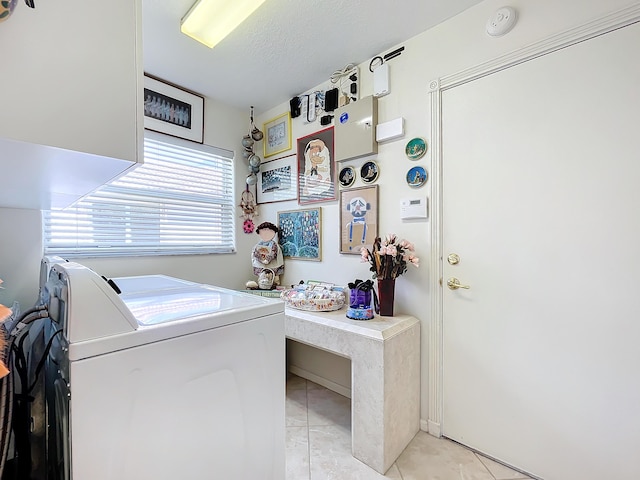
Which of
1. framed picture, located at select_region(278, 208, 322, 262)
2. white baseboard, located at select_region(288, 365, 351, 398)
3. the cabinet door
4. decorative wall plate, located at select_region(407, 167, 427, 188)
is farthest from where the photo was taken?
framed picture, located at select_region(278, 208, 322, 262)

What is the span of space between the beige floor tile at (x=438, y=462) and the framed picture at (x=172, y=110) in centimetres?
271

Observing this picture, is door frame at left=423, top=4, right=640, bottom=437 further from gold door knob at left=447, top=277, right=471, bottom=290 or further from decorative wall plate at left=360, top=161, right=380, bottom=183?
decorative wall plate at left=360, top=161, right=380, bottom=183

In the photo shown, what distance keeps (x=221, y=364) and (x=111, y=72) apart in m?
0.74

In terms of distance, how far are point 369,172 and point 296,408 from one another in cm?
179

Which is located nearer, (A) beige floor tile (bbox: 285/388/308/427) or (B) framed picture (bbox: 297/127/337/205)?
(A) beige floor tile (bbox: 285/388/308/427)

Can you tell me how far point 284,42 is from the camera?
1774mm

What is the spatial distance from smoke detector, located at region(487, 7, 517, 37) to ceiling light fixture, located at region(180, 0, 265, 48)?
3.87 feet

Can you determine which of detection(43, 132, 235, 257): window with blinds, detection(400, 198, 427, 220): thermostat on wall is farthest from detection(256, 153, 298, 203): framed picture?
detection(400, 198, 427, 220): thermostat on wall

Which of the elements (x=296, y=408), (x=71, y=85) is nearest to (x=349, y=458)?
(x=296, y=408)

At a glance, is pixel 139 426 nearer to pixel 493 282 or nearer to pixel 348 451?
pixel 348 451

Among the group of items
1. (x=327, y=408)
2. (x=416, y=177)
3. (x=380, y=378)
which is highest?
(x=416, y=177)

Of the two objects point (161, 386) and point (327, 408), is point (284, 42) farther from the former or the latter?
point (327, 408)

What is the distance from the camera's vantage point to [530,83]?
1397mm

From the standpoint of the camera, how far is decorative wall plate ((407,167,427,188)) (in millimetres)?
1726
